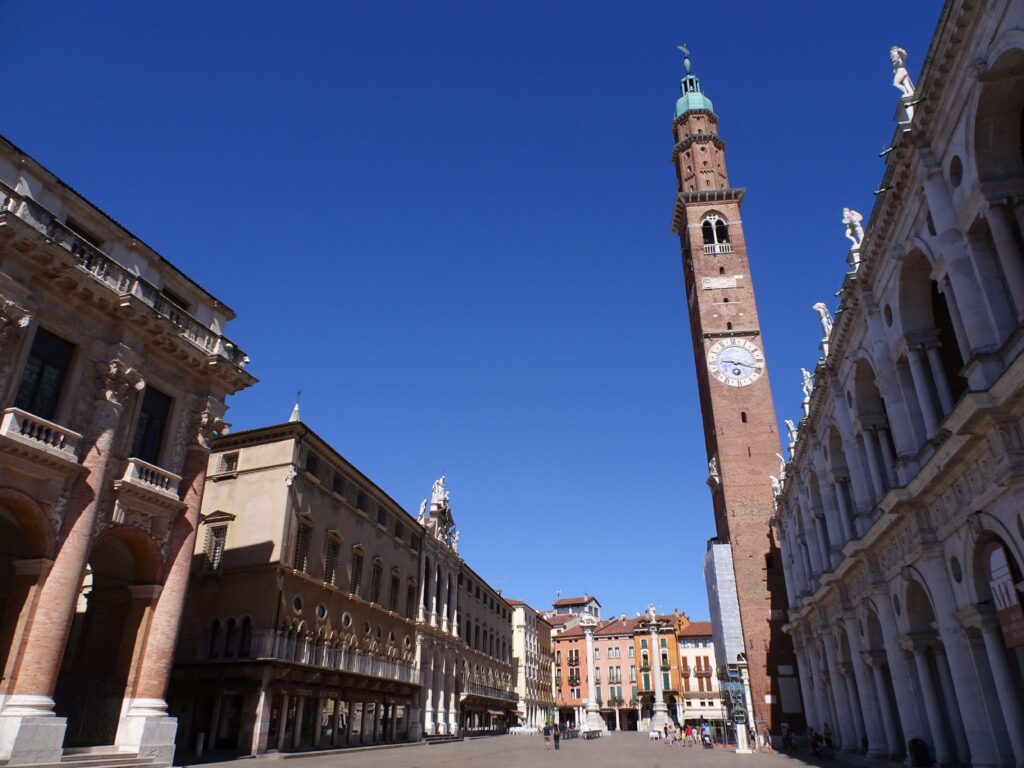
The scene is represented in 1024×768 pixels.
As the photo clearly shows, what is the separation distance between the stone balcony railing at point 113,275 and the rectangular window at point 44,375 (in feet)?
6.33

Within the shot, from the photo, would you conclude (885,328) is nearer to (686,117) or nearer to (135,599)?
(135,599)

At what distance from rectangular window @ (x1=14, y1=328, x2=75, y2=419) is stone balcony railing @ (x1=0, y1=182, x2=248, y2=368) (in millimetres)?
1930

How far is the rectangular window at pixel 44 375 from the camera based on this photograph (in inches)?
637

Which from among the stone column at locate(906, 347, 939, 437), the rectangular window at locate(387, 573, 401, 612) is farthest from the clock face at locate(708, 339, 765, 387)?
the stone column at locate(906, 347, 939, 437)

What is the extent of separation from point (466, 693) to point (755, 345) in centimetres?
3399

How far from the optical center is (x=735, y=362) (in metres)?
51.2

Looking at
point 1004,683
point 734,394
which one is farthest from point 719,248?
point 1004,683

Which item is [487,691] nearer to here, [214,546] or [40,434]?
[214,546]

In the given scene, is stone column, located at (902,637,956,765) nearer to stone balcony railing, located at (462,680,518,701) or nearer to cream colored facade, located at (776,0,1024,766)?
cream colored facade, located at (776,0,1024,766)

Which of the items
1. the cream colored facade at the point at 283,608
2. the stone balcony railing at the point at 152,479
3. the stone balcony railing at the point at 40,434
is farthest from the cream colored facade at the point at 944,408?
the cream colored facade at the point at 283,608

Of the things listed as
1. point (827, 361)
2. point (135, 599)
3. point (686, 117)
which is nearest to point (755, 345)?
point (686, 117)

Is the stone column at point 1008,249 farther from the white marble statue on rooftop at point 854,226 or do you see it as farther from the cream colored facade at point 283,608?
the cream colored facade at point 283,608

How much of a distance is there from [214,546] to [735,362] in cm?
3730

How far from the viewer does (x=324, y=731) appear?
31312mm
